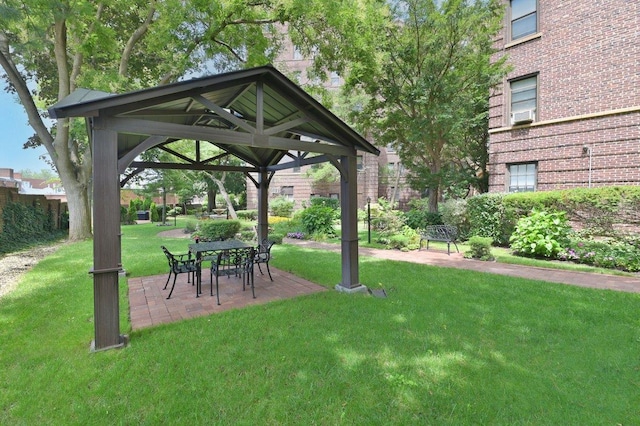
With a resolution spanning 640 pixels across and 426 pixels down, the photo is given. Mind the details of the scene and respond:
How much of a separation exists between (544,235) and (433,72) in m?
7.48

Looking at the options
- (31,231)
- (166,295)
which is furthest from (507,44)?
(31,231)

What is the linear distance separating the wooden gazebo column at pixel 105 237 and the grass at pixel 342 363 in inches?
10.6

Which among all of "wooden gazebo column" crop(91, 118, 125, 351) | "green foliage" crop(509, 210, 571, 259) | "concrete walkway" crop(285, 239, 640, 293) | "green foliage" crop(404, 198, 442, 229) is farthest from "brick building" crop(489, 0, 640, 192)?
"wooden gazebo column" crop(91, 118, 125, 351)

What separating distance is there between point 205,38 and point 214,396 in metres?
11.0

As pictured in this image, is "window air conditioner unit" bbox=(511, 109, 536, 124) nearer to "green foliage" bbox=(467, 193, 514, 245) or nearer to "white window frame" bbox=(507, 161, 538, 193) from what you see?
"white window frame" bbox=(507, 161, 538, 193)

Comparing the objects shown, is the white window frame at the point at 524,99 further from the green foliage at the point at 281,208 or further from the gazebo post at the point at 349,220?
the green foliage at the point at 281,208

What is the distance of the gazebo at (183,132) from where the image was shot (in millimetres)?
3482

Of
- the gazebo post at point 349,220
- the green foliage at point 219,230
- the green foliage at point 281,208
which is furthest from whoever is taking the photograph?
the green foliage at point 281,208

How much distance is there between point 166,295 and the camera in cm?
562

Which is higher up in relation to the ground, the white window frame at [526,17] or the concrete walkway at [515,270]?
the white window frame at [526,17]

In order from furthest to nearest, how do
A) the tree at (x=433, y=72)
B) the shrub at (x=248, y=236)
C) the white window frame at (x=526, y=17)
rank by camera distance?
1. the shrub at (x=248, y=236)
2. the tree at (x=433, y=72)
3. the white window frame at (x=526, y=17)

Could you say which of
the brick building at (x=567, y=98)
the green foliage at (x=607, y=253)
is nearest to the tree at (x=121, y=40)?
the brick building at (x=567, y=98)

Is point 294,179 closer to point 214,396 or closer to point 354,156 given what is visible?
point 354,156

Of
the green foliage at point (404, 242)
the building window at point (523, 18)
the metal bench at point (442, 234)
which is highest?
the building window at point (523, 18)
